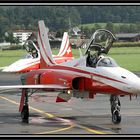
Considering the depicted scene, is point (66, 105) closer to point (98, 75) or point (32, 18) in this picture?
point (98, 75)

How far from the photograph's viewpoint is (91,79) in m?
18.6

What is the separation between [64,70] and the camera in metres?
20.1

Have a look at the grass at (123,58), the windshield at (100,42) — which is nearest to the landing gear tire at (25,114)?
the windshield at (100,42)

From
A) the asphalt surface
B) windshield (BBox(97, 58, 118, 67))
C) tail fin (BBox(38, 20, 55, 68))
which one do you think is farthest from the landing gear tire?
tail fin (BBox(38, 20, 55, 68))

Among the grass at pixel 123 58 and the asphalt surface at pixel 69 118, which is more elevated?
the asphalt surface at pixel 69 118

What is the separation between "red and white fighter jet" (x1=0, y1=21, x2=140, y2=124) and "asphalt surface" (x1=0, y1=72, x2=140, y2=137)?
0.69 m

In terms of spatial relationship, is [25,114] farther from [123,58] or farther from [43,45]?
[123,58]

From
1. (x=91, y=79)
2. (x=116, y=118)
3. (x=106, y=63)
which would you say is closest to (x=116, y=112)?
(x=116, y=118)

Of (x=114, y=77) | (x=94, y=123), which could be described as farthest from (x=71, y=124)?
(x=114, y=77)

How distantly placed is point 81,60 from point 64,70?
35.2 inches

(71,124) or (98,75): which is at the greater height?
(98,75)

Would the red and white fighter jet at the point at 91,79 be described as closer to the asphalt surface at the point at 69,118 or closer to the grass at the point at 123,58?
the asphalt surface at the point at 69,118

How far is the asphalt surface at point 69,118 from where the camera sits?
1617 centimetres

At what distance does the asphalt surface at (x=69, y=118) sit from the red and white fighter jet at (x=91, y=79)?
0.69m
